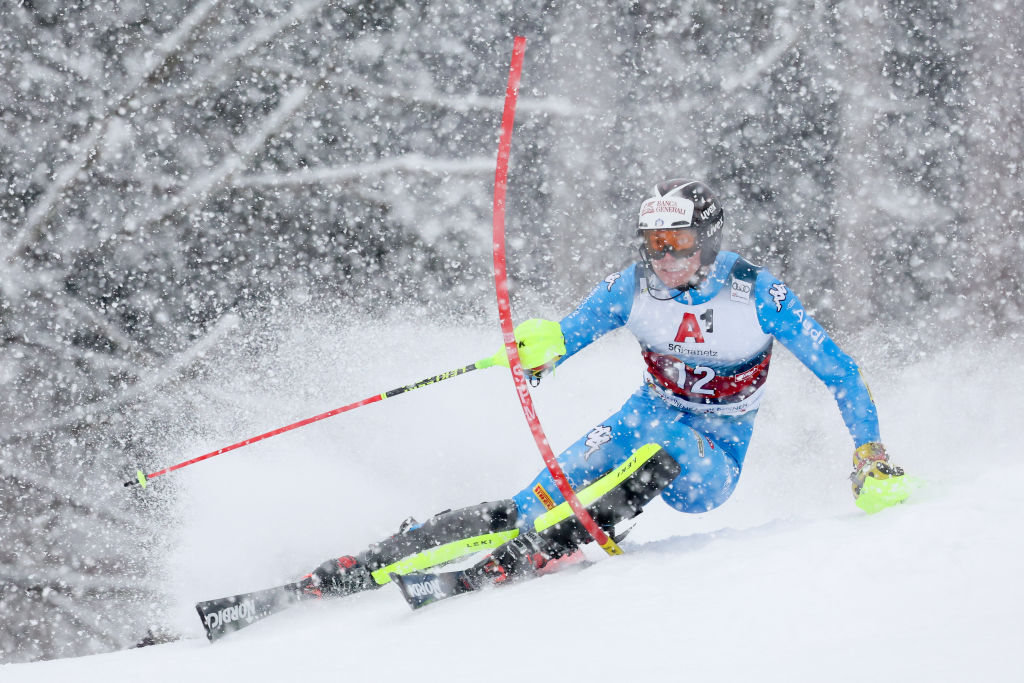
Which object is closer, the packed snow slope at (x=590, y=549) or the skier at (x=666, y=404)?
the packed snow slope at (x=590, y=549)

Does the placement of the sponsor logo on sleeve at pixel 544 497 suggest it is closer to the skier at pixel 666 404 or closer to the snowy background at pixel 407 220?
the skier at pixel 666 404

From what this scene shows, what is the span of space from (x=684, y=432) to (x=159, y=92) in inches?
348

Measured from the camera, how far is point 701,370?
2.66 meters

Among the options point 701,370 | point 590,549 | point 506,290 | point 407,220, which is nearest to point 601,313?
point 701,370

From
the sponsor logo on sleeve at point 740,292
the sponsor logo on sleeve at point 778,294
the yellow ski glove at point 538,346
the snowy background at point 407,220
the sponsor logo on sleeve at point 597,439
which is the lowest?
the sponsor logo on sleeve at point 597,439

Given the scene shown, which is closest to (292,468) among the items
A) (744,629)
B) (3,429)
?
(744,629)

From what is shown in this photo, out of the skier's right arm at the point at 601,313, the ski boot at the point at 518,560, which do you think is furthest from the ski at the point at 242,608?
the skier's right arm at the point at 601,313

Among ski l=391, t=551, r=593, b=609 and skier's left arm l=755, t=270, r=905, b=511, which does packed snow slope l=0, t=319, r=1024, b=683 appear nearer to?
ski l=391, t=551, r=593, b=609

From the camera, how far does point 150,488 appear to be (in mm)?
7109

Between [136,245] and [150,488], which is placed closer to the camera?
[150,488]

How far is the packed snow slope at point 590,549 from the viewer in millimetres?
1566

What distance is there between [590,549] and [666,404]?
0.62 meters

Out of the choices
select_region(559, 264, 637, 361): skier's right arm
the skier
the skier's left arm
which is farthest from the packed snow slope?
→ select_region(559, 264, 637, 361): skier's right arm

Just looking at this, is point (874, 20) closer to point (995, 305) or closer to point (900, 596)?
point (995, 305)
